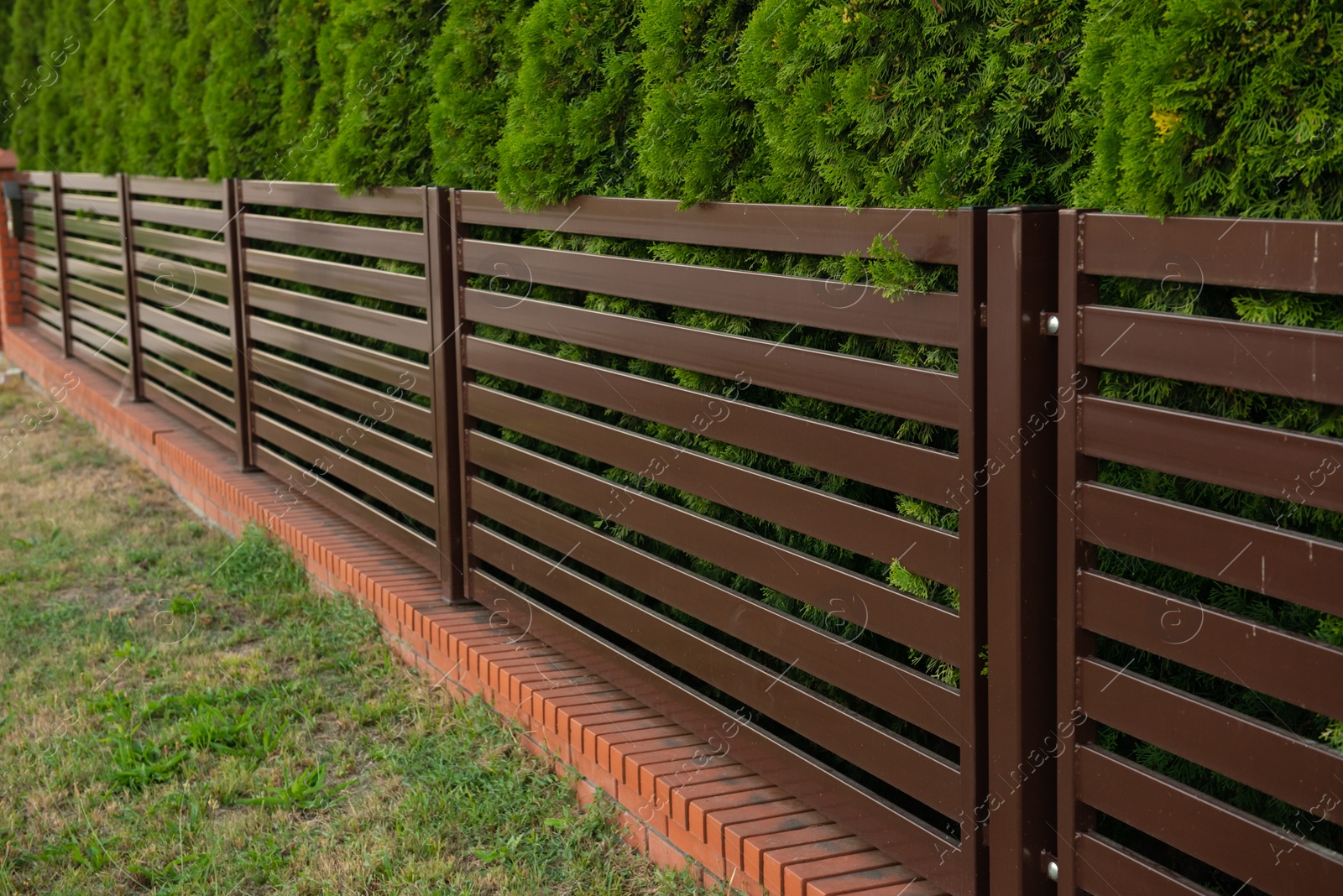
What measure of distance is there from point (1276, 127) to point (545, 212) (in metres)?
2.71

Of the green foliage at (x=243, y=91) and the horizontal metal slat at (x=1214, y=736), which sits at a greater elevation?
the green foliage at (x=243, y=91)

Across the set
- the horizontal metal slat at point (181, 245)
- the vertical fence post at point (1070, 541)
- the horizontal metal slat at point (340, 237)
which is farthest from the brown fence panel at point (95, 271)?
the vertical fence post at point (1070, 541)

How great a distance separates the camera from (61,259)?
12.1 meters

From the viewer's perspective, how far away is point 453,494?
5238mm

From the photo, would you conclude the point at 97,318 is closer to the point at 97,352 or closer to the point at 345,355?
the point at 97,352

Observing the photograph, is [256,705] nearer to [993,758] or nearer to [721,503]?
[721,503]

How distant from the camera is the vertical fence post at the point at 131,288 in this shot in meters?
9.80

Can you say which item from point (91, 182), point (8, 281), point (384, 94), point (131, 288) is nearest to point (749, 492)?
point (384, 94)

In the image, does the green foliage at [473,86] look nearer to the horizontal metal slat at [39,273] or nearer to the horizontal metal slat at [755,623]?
the horizontal metal slat at [755,623]

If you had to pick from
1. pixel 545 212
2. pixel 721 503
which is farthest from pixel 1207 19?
pixel 545 212

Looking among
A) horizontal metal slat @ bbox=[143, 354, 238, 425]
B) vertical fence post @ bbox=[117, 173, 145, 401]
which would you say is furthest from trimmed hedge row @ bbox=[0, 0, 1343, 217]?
vertical fence post @ bbox=[117, 173, 145, 401]

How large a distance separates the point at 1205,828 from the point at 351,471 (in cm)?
478

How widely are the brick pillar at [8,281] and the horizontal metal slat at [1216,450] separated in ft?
48.2

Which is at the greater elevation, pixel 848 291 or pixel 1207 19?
pixel 1207 19
